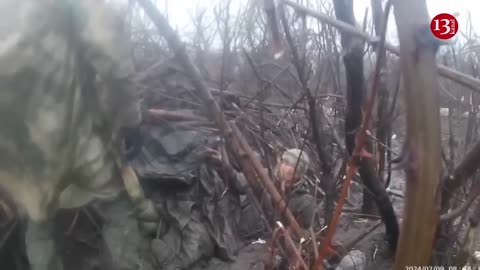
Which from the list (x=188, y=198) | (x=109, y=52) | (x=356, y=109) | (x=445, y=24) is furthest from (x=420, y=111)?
(x=188, y=198)

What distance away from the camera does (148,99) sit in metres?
2.04

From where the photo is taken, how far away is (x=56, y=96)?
43.6 inches

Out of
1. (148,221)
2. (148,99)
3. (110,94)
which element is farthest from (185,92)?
(110,94)

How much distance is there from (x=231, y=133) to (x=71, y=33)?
0.40 meters

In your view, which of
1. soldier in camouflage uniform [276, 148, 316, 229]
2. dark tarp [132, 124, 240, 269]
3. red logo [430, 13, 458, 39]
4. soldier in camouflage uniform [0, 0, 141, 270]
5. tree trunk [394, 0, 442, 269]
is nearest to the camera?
tree trunk [394, 0, 442, 269]

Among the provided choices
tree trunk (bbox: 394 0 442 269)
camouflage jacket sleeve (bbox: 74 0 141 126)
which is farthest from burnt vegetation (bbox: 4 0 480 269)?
camouflage jacket sleeve (bbox: 74 0 141 126)

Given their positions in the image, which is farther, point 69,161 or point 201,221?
point 201,221

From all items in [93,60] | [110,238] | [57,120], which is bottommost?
[110,238]

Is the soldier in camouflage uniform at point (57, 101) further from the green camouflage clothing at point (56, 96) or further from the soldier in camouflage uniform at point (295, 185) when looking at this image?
the soldier in camouflage uniform at point (295, 185)

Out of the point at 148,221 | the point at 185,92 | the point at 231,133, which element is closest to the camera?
the point at 231,133

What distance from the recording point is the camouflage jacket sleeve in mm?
1110

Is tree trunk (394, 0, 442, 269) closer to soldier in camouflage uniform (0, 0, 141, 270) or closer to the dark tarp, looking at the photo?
soldier in camouflage uniform (0, 0, 141, 270)

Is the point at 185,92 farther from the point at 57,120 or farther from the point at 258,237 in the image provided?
the point at 57,120

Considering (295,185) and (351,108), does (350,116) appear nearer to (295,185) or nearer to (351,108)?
(351,108)
